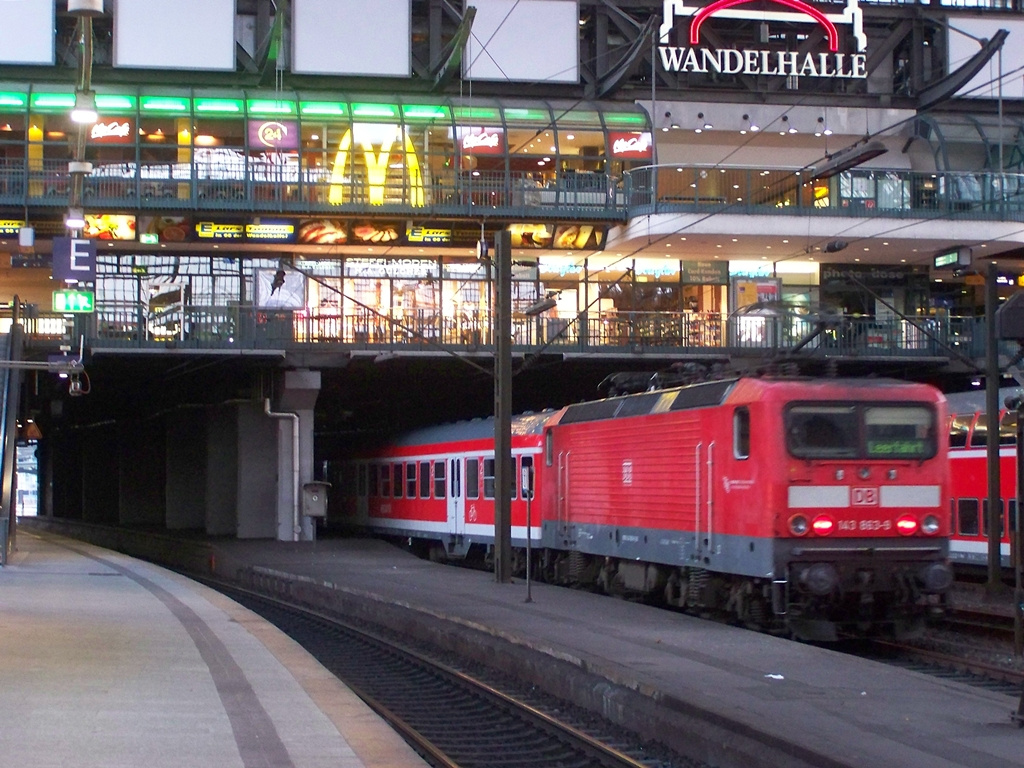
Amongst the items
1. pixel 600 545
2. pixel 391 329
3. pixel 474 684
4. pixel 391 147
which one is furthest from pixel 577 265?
pixel 474 684

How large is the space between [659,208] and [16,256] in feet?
60.1

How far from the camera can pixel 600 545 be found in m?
21.2

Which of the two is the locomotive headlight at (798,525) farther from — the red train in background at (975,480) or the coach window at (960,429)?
the coach window at (960,429)

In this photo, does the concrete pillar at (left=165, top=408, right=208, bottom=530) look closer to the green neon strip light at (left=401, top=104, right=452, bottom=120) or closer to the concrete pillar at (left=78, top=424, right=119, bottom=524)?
the green neon strip light at (left=401, top=104, right=452, bottom=120)

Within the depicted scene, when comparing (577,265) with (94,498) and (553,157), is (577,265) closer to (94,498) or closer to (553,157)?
(553,157)

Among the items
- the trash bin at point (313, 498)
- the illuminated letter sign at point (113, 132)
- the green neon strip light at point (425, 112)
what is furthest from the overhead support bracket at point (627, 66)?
the trash bin at point (313, 498)

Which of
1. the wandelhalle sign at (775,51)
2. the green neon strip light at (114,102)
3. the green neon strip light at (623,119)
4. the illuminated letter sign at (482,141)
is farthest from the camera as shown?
the wandelhalle sign at (775,51)

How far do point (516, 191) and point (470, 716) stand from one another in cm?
2802

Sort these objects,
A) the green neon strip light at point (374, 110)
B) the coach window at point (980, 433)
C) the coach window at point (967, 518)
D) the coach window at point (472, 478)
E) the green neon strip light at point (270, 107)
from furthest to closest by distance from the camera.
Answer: the green neon strip light at point (374, 110) → the green neon strip light at point (270, 107) → the coach window at point (472, 478) → the coach window at point (967, 518) → the coach window at point (980, 433)

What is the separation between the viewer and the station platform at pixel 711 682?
8.98 m

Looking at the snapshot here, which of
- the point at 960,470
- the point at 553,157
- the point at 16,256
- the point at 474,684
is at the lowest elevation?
the point at 474,684

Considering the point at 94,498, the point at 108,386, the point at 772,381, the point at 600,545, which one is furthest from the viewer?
the point at 94,498

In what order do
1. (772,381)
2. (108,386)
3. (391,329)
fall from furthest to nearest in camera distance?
(108,386), (391,329), (772,381)

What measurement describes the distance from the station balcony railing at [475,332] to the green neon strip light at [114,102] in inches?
241
